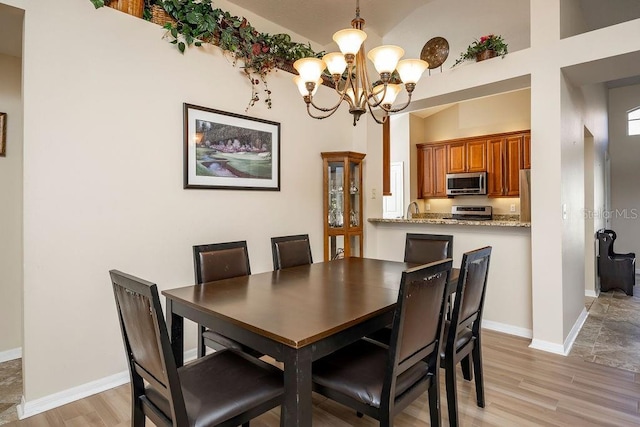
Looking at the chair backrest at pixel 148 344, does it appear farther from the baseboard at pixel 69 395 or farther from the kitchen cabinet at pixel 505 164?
the kitchen cabinet at pixel 505 164

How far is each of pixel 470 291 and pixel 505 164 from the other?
463cm

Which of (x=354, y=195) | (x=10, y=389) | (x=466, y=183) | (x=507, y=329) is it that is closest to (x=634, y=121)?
(x=466, y=183)

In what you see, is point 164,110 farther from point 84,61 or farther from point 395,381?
point 395,381

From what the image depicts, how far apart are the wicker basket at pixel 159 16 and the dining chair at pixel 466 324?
8.61ft

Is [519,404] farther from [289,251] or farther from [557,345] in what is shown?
[289,251]

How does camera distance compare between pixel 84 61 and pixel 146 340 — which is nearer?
pixel 146 340

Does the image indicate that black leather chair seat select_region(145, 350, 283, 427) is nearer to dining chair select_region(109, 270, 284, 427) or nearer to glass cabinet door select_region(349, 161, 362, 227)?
dining chair select_region(109, 270, 284, 427)

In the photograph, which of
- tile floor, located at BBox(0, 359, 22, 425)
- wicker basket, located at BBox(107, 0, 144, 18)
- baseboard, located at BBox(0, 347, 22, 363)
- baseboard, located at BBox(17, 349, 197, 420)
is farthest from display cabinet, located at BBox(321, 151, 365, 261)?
baseboard, located at BBox(0, 347, 22, 363)

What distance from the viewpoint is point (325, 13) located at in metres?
3.73

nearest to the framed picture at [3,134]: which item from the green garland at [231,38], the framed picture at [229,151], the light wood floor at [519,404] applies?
the green garland at [231,38]

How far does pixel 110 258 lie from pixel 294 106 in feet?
7.05

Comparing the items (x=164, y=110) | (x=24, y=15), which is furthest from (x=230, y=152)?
(x=24, y=15)

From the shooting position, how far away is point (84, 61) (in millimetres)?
2262

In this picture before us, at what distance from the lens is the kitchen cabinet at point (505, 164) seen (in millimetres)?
5625
